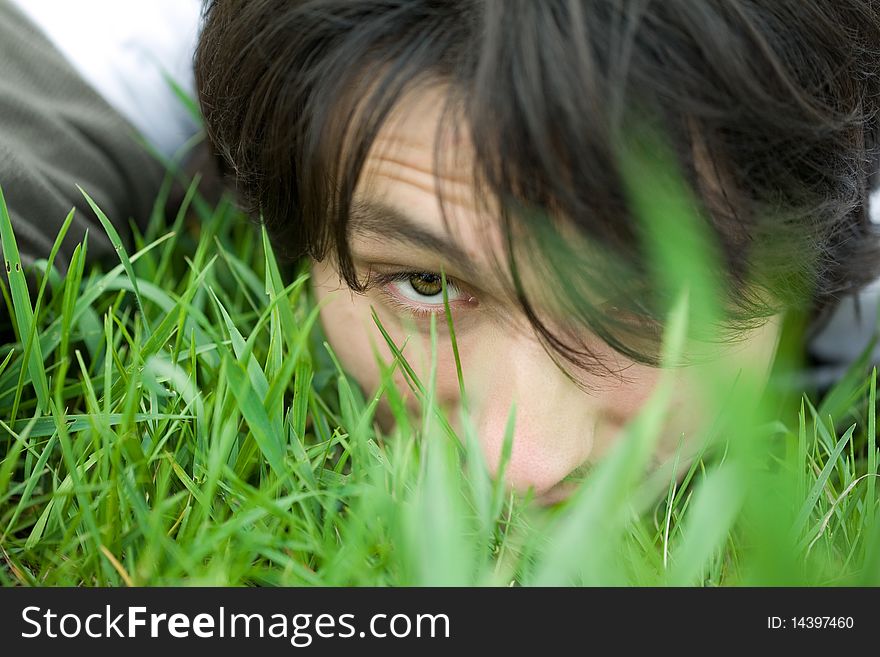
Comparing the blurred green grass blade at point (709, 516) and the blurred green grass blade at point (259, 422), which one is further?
the blurred green grass blade at point (259, 422)

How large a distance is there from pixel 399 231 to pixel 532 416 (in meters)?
0.29

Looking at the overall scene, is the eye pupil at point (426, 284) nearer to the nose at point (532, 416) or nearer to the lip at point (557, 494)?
the nose at point (532, 416)

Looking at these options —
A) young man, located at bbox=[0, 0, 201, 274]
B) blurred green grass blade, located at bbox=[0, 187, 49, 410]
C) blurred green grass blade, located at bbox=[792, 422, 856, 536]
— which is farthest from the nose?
young man, located at bbox=[0, 0, 201, 274]

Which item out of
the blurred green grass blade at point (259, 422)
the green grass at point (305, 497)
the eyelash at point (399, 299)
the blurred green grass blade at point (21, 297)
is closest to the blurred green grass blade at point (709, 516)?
the green grass at point (305, 497)

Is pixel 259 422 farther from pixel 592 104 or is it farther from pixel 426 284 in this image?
pixel 592 104

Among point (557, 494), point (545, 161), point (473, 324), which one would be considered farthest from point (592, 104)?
point (557, 494)

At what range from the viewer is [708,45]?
915 millimetres

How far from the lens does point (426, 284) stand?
4.00ft

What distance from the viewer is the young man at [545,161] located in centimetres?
91

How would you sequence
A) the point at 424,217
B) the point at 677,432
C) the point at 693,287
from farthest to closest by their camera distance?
the point at 677,432 < the point at 424,217 < the point at 693,287
